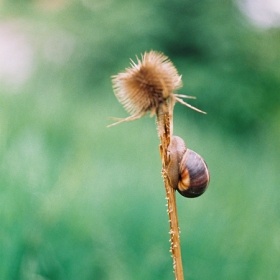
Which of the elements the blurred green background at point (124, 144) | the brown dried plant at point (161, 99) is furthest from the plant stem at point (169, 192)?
the blurred green background at point (124, 144)

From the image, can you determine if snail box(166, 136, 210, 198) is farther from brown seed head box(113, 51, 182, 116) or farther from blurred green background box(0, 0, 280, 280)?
blurred green background box(0, 0, 280, 280)

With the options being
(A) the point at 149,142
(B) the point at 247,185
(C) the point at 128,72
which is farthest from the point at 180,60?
(C) the point at 128,72

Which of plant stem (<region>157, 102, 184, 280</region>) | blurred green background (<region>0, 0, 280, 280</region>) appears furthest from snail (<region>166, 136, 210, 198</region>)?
blurred green background (<region>0, 0, 280, 280</region>)

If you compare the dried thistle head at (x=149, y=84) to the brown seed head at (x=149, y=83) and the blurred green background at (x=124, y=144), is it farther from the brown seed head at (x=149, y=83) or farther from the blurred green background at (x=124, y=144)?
the blurred green background at (x=124, y=144)

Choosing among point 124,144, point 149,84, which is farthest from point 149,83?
point 124,144

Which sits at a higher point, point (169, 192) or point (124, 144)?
point (124, 144)

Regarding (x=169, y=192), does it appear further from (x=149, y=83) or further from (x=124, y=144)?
(x=124, y=144)
